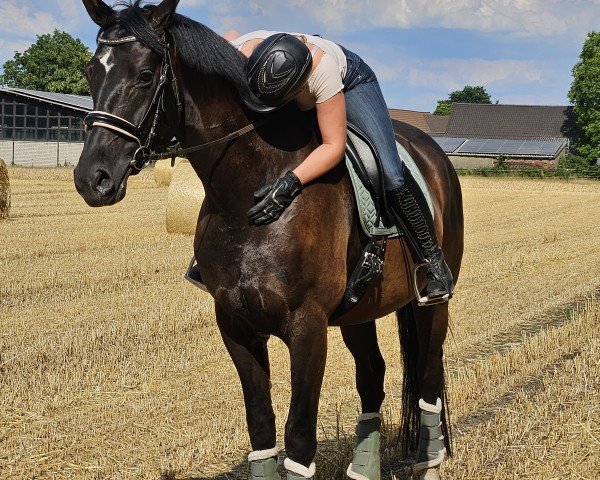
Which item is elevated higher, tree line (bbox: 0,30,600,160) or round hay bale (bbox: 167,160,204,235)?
tree line (bbox: 0,30,600,160)

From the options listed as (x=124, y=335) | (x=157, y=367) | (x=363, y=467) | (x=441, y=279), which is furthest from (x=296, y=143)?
(x=124, y=335)

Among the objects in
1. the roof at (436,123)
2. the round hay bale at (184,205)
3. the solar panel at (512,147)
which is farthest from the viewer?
the roof at (436,123)

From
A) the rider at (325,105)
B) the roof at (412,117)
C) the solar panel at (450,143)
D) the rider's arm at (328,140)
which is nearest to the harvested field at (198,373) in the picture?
the rider at (325,105)

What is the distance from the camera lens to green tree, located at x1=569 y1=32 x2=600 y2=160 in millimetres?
71750

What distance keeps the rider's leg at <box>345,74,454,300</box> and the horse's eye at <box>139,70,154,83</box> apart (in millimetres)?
1356

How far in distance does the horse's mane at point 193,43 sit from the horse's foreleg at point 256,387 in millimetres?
1273

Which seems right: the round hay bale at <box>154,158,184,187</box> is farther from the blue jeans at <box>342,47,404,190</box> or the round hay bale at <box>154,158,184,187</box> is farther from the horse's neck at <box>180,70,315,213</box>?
the horse's neck at <box>180,70,315,213</box>

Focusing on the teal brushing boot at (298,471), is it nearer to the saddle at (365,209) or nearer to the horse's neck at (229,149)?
the saddle at (365,209)

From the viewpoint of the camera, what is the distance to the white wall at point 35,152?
54.9 meters

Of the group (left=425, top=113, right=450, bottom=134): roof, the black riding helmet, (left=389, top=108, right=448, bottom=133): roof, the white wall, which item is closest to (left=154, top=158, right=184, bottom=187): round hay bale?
the white wall

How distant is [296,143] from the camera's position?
441 centimetres

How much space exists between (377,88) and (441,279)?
1.30 meters

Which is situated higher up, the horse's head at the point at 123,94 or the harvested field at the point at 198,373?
the horse's head at the point at 123,94

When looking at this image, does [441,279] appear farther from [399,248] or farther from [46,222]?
[46,222]
